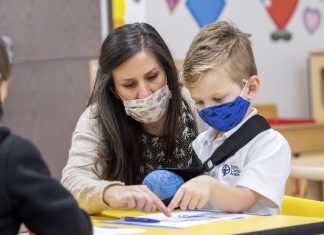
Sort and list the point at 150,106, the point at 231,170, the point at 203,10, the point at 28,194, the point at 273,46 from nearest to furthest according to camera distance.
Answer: the point at 28,194, the point at 231,170, the point at 150,106, the point at 203,10, the point at 273,46

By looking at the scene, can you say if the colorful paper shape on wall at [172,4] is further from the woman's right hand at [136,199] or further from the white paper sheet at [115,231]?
the white paper sheet at [115,231]

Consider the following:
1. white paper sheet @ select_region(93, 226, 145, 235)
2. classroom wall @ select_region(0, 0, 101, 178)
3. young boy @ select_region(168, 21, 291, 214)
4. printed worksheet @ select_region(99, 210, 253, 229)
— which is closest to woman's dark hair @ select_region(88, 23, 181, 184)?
young boy @ select_region(168, 21, 291, 214)

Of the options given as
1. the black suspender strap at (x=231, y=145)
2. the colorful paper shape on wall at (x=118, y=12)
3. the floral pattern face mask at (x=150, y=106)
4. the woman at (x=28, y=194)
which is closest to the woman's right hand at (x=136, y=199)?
the black suspender strap at (x=231, y=145)

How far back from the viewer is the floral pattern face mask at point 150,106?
2.19 m

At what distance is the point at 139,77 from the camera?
85.0 inches

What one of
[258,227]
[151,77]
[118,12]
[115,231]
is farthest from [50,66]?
[258,227]

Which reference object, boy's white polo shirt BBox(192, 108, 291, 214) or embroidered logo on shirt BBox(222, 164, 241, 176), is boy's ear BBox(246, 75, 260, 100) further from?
embroidered logo on shirt BBox(222, 164, 241, 176)

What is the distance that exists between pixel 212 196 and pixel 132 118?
630mm

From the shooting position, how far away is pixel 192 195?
1.68 m

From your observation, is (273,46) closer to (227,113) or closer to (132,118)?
(132,118)

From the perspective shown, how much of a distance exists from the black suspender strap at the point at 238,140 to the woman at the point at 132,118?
1.07 ft

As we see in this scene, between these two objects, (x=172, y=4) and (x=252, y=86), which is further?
(x=172, y=4)

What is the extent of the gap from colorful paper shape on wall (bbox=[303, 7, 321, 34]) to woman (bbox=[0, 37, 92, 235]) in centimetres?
448

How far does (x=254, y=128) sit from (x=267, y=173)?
15 centimetres
